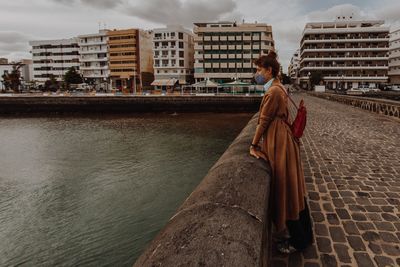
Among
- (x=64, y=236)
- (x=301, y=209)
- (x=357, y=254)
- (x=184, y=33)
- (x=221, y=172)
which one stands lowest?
(x=64, y=236)

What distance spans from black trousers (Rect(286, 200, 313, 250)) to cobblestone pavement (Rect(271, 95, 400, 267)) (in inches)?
6.0

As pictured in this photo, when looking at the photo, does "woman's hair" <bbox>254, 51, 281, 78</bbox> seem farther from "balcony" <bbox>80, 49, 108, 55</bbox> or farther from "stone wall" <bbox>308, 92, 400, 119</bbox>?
"balcony" <bbox>80, 49, 108, 55</bbox>

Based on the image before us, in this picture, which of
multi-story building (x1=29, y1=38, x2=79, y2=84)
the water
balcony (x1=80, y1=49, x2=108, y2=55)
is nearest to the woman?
the water

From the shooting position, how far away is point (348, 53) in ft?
245

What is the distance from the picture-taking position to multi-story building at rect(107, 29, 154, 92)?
75.9 meters

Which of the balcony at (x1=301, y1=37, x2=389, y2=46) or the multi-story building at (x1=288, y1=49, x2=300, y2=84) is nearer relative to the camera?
the balcony at (x1=301, y1=37, x2=389, y2=46)

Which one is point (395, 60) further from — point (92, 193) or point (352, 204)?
point (352, 204)

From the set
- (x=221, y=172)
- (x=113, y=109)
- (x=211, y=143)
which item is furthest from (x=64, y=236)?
(x=113, y=109)

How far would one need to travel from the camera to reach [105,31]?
83.4 metres

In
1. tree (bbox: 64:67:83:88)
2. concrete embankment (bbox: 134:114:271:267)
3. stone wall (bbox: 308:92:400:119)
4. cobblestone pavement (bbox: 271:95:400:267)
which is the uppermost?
tree (bbox: 64:67:83:88)

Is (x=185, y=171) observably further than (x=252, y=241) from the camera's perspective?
Yes

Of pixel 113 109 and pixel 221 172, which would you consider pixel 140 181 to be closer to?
pixel 221 172

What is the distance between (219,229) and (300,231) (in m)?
1.35

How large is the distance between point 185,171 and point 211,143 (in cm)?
657
